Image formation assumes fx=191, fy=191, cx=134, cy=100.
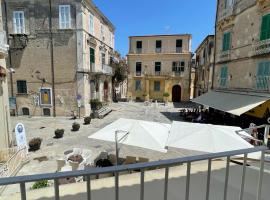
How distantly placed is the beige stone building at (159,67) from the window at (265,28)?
18.1 m

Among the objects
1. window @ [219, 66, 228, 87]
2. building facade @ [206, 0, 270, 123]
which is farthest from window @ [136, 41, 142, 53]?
window @ [219, 66, 228, 87]

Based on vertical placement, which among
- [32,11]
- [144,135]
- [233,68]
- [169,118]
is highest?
[32,11]

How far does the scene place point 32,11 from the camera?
1733 centimetres

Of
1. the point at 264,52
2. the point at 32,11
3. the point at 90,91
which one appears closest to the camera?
the point at 264,52

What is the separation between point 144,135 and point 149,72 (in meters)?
24.4

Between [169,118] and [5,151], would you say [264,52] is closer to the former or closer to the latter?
[169,118]

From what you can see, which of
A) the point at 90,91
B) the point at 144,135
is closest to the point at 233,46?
the point at 144,135

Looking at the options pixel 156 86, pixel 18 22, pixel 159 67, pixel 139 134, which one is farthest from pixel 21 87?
pixel 159 67

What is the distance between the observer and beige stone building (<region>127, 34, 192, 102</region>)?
29.1 metres

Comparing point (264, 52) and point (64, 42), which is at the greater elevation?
point (64, 42)

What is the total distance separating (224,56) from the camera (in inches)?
602

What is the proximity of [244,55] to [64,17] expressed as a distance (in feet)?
49.6

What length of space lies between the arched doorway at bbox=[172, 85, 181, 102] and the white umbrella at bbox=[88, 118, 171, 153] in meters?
24.0

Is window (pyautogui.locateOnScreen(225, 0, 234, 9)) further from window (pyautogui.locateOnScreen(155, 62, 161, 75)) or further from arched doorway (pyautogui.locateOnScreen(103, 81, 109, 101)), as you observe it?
arched doorway (pyautogui.locateOnScreen(103, 81, 109, 101))
